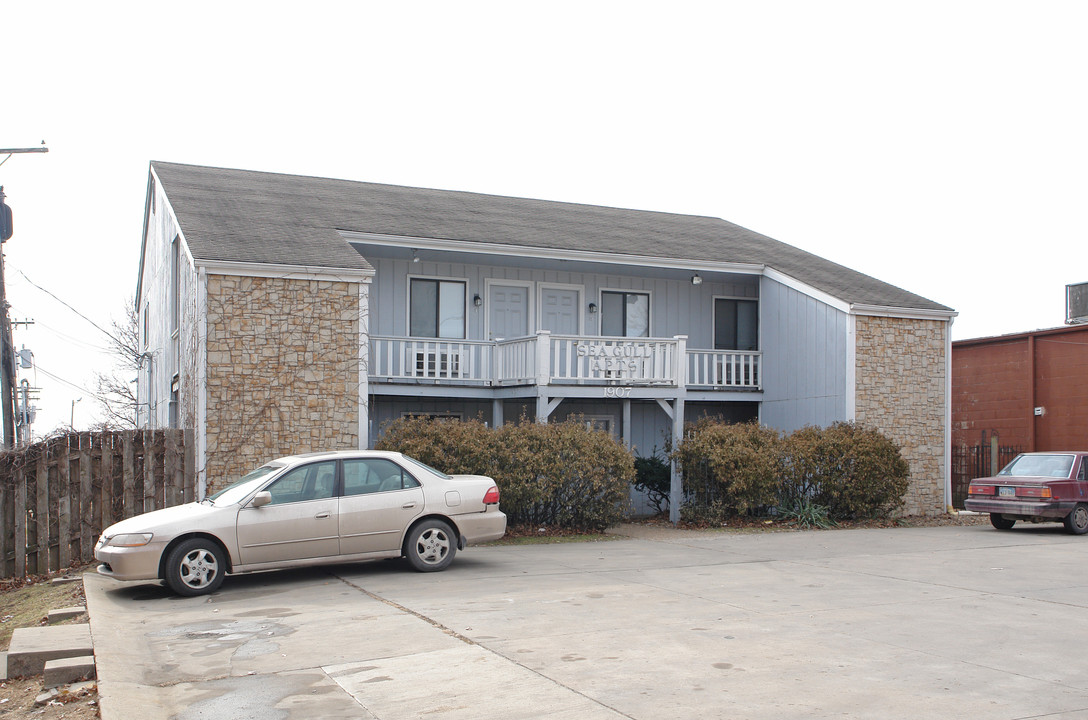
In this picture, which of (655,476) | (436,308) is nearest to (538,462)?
(655,476)

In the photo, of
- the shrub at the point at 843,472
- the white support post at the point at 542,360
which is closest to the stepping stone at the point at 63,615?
the white support post at the point at 542,360

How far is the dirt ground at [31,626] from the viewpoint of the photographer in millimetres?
6391

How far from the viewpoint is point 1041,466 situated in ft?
57.4

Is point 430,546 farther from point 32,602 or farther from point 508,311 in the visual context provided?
point 508,311

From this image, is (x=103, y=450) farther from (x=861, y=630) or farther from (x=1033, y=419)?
(x=1033, y=419)

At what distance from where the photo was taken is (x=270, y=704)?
20.7 ft

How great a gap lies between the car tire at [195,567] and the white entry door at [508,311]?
11224 millimetres

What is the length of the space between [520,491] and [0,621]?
24.6 feet

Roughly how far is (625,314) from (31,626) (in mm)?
15078

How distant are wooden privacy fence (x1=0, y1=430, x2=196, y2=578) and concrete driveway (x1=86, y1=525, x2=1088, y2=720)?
8.14ft

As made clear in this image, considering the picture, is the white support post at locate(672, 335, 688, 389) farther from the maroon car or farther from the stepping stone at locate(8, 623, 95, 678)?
the stepping stone at locate(8, 623, 95, 678)

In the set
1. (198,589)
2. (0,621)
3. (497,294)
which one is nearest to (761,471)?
(497,294)

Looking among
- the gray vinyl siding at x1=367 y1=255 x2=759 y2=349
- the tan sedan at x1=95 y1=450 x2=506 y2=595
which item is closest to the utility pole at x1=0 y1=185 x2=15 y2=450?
the gray vinyl siding at x1=367 y1=255 x2=759 y2=349

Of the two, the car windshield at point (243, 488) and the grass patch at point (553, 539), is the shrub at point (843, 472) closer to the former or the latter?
the grass patch at point (553, 539)
